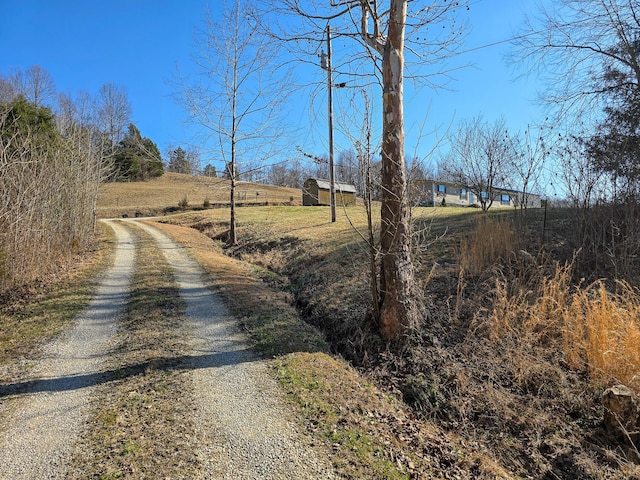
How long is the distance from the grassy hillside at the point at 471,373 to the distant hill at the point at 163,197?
2495cm

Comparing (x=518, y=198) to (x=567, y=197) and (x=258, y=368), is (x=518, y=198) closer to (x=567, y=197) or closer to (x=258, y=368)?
(x=567, y=197)

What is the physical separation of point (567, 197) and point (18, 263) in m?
11.7

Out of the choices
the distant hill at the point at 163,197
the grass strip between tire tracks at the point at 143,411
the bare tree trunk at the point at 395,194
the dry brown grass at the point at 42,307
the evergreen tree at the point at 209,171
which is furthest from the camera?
the distant hill at the point at 163,197

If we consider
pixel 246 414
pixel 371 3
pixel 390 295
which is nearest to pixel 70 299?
pixel 246 414

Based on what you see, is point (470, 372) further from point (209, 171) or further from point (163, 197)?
point (163, 197)

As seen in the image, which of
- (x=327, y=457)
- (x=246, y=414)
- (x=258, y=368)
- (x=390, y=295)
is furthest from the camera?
(x=390, y=295)

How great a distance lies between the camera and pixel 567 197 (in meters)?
7.32

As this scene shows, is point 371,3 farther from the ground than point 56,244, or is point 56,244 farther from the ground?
point 371,3

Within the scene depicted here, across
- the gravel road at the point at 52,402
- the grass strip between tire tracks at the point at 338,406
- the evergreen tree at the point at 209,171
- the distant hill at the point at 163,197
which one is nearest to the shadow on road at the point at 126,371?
the gravel road at the point at 52,402

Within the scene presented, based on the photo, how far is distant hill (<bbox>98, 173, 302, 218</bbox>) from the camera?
3638 centimetres

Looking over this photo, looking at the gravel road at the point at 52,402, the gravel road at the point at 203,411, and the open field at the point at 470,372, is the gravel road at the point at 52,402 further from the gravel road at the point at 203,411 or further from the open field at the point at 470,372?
the open field at the point at 470,372

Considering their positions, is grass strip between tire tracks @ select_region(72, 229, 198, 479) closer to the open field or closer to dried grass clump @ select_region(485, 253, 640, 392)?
the open field

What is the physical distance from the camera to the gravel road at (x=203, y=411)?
104 inches

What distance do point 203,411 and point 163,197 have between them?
1777 inches
